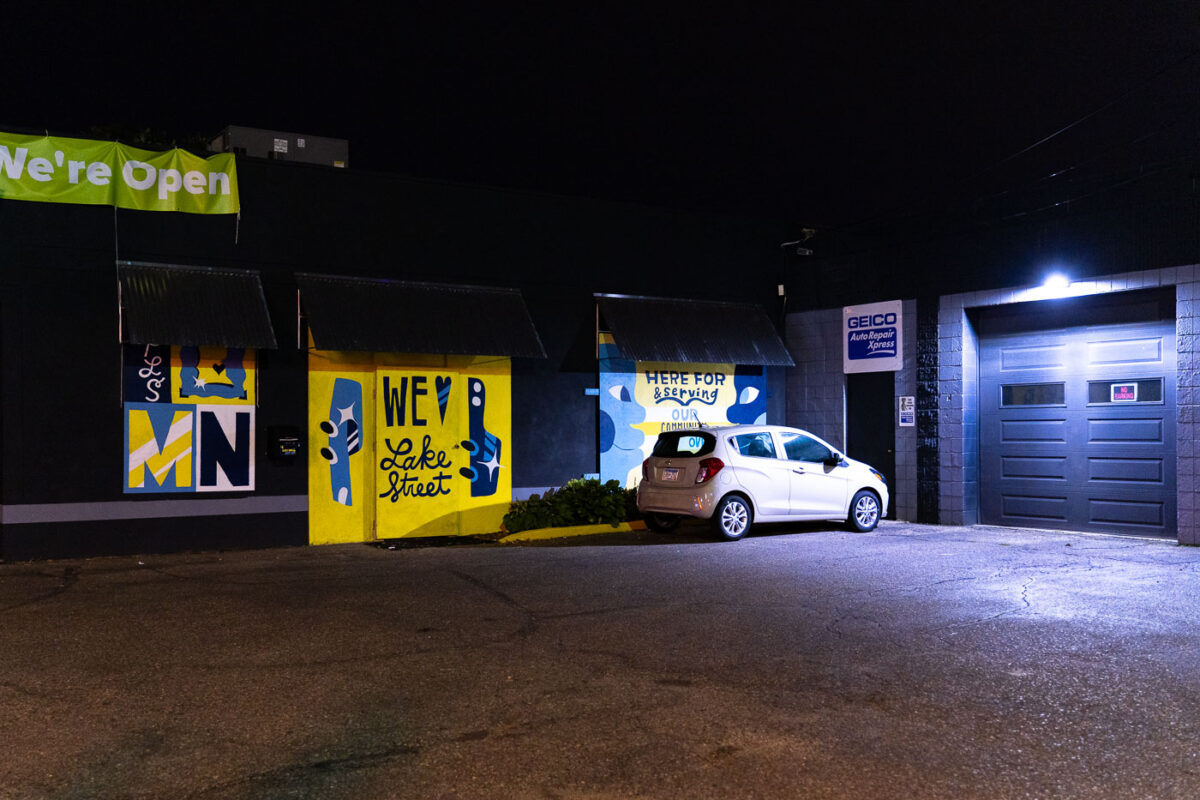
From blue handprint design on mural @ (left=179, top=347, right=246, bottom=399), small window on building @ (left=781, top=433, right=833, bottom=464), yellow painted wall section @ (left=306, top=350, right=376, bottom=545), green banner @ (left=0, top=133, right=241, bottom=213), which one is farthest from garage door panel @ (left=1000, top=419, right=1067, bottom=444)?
green banner @ (left=0, top=133, right=241, bottom=213)

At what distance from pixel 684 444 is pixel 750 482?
1.14 m

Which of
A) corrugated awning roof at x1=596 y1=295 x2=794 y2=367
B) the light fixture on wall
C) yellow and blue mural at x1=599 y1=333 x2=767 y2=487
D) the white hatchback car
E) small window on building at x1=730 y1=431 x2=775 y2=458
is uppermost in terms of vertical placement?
the light fixture on wall

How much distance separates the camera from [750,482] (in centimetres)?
1437

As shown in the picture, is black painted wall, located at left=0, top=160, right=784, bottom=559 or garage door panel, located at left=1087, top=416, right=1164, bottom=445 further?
garage door panel, located at left=1087, top=416, right=1164, bottom=445

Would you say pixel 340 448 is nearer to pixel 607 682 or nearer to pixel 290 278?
pixel 290 278

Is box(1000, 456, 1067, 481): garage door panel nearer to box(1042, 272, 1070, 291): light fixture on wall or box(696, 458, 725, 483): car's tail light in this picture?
box(1042, 272, 1070, 291): light fixture on wall

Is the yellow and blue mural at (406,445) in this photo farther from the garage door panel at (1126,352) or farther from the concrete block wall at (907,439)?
the garage door panel at (1126,352)

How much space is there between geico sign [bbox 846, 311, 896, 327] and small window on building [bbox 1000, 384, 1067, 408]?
7.61 feet

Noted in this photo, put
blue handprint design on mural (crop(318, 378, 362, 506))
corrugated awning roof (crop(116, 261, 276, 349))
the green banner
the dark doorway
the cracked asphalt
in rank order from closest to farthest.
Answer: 1. the cracked asphalt
2. the green banner
3. corrugated awning roof (crop(116, 261, 276, 349))
4. blue handprint design on mural (crop(318, 378, 362, 506))
5. the dark doorway

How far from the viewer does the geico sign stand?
1753 cm

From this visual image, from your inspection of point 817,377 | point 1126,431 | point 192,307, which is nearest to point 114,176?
point 192,307

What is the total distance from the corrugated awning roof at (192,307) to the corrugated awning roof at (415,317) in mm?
792

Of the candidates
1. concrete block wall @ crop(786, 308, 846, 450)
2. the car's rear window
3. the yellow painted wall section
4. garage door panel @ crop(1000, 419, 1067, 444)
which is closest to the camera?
the car's rear window

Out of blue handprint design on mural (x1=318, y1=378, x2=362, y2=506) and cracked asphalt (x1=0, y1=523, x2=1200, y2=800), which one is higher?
blue handprint design on mural (x1=318, y1=378, x2=362, y2=506)
